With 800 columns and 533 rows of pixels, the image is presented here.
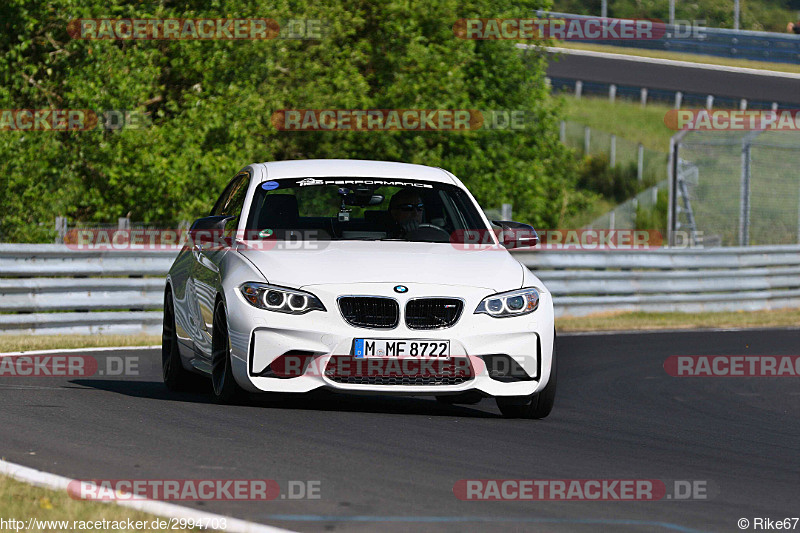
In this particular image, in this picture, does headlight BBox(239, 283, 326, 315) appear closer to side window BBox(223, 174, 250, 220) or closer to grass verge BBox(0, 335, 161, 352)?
side window BBox(223, 174, 250, 220)

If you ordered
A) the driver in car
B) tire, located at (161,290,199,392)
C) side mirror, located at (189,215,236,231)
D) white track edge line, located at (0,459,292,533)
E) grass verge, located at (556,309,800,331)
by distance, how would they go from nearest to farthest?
white track edge line, located at (0,459,292,533) → side mirror, located at (189,215,236,231) → the driver in car → tire, located at (161,290,199,392) → grass verge, located at (556,309,800,331)

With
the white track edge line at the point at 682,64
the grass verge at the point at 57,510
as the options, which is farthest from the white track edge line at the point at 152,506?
the white track edge line at the point at 682,64

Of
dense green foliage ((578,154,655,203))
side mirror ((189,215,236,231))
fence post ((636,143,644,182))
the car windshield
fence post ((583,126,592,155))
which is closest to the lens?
side mirror ((189,215,236,231))

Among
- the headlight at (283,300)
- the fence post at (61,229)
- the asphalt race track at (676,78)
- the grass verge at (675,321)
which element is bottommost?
the asphalt race track at (676,78)

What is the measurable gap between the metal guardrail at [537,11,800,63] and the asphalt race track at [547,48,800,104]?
1.12 m

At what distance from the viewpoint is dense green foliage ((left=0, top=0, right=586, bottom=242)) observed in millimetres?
23125

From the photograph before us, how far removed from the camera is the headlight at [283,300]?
28.3ft

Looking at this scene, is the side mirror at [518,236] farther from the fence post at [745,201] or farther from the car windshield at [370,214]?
the fence post at [745,201]

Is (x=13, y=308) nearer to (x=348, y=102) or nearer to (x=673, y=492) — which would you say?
(x=673, y=492)

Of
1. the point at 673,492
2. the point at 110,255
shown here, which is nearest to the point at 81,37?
the point at 110,255

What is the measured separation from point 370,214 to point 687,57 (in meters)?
48.8

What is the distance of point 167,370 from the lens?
10625mm

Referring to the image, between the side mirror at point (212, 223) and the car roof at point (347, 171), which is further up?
the car roof at point (347, 171)

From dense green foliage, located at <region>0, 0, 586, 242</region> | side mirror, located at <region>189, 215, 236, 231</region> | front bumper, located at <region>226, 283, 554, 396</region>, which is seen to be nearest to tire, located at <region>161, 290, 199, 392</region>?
side mirror, located at <region>189, 215, 236, 231</region>
